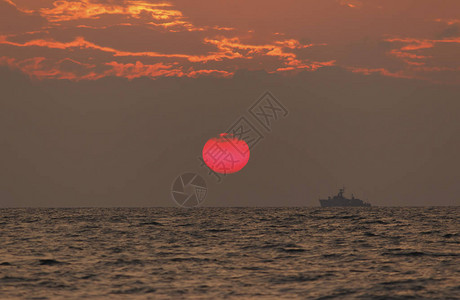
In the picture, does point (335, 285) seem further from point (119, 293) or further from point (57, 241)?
point (57, 241)

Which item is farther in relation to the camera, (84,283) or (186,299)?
(84,283)

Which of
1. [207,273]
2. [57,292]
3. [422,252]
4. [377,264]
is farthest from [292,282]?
[422,252]

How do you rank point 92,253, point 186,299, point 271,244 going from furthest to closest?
point 271,244, point 92,253, point 186,299

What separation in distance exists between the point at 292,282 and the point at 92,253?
16.8m

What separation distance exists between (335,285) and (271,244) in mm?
19339

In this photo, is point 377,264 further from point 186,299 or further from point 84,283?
point 84,283

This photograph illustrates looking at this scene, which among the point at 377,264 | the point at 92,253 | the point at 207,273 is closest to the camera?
the point at 207,273

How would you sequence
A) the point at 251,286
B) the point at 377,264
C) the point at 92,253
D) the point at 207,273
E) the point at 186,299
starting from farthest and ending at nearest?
the point at 92,253 < the point at 377,264 < the point at 207,273 < the point at 251,286 < the point at 186,299

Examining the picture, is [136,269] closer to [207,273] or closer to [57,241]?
[207,273]

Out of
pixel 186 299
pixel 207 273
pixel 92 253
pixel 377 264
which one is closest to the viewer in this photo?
pixel 186 299

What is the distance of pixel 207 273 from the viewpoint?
29.3 meters

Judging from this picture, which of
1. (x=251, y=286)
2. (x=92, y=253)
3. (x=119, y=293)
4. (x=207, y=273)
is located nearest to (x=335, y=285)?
(x=251, y=286)

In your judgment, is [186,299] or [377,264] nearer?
[186,299]

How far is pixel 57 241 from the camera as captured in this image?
48094 millimetres
